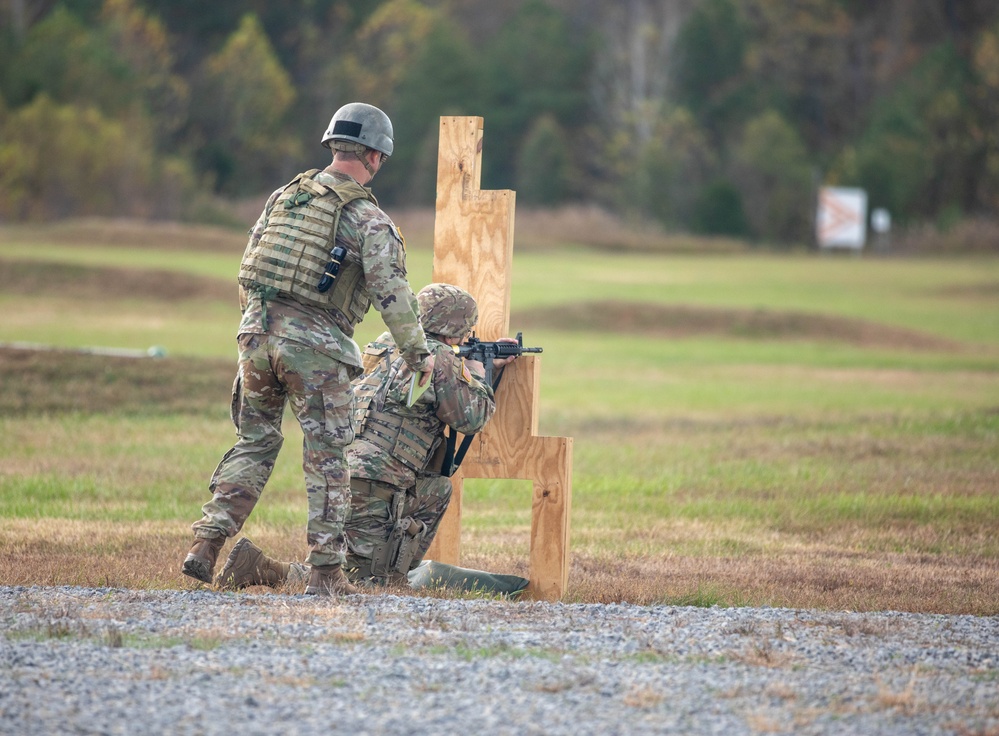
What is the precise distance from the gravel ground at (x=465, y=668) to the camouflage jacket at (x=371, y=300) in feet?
4.09

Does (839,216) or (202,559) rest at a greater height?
(839,216)

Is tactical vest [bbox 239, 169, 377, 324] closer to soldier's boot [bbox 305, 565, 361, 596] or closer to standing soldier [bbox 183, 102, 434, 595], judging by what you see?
standing soldier [bbox 183, 102, 434, 595]

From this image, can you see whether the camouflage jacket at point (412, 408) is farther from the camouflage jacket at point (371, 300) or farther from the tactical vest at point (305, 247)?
the tactical vest at point (305, 247)

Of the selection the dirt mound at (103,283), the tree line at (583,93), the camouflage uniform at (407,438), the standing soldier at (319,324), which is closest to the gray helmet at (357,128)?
the standing soldier at (319,324)

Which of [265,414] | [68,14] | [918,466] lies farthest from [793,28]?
[265,414]

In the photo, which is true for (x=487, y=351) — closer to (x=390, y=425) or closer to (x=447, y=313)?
(x=447, y=313)

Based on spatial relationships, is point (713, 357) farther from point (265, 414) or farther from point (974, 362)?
point (265, 414)

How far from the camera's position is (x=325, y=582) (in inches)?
281

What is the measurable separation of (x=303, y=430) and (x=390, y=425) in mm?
684

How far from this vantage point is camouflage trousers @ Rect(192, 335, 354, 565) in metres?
7.04

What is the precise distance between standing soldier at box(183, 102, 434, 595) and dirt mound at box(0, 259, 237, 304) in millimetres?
25883

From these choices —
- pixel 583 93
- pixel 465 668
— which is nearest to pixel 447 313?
pixel 465 668

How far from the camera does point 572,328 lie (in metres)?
32.3

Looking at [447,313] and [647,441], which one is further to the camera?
[647,441]
